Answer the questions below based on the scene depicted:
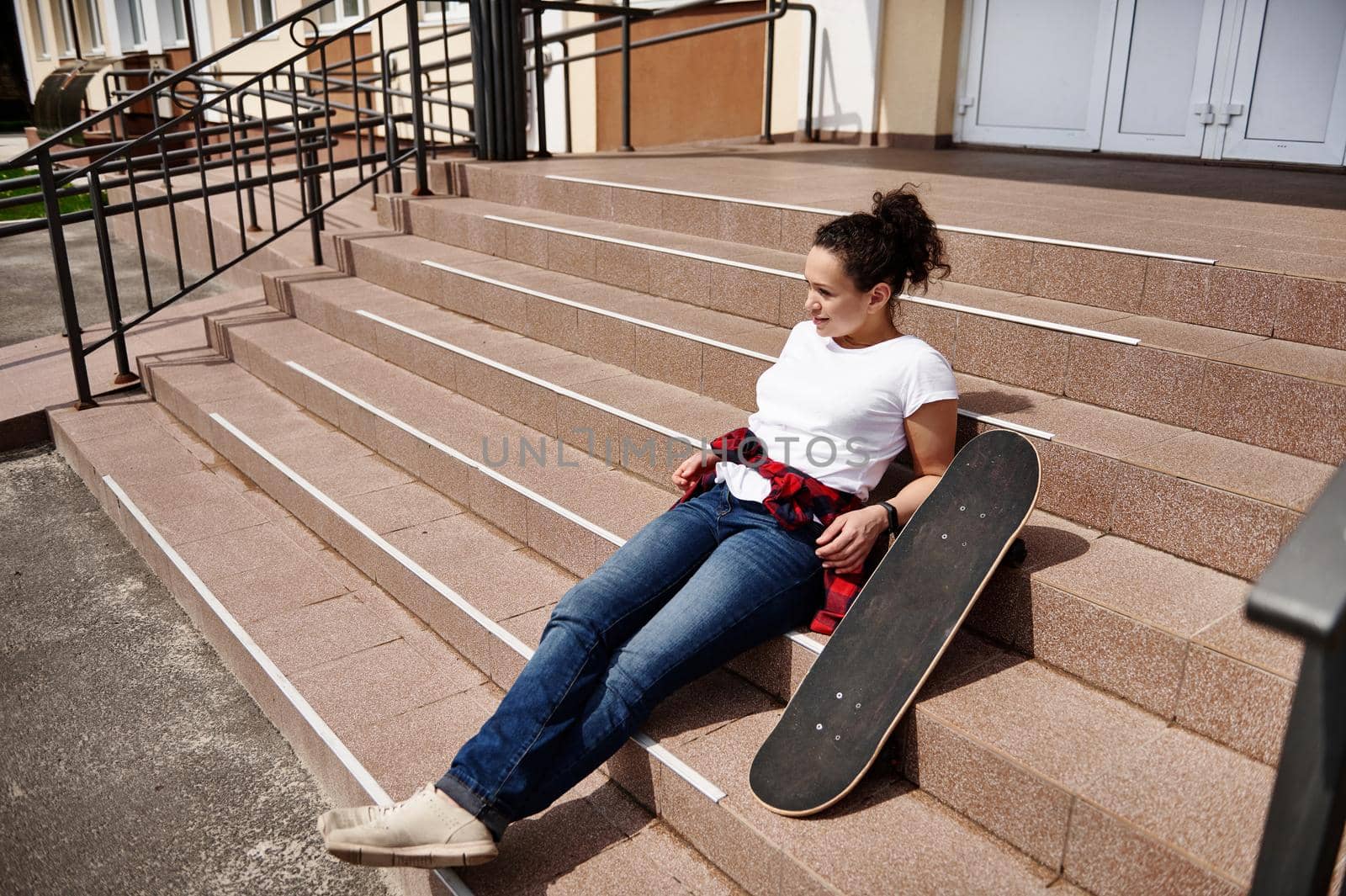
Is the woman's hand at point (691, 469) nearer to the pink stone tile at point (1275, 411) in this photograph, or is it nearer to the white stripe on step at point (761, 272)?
the white stripe on step at point (761, 272)

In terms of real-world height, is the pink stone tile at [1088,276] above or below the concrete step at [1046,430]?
above

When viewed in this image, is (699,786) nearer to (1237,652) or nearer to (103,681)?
(1237,652)

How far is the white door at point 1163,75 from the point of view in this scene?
5859 millimetres

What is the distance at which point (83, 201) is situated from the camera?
12.3 meters

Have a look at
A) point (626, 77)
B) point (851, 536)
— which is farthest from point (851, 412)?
point (626, 77)

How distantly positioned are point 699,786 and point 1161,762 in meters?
0.89

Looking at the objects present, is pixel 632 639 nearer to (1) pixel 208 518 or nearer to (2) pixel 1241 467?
(2) pixel 1241 467

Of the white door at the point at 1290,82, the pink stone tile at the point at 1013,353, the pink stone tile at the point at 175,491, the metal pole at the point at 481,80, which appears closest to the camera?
the pink stone tile at the point at 1013,353

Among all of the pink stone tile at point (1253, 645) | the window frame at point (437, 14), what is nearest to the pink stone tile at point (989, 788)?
the pink stone tile at point (1253, 645)

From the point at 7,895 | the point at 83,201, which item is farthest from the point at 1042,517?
the point at 83,201

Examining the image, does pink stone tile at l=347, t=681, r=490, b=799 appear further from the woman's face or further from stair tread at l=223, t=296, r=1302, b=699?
the woman's face

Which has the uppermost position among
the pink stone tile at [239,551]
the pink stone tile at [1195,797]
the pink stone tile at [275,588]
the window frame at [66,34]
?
the window frame at [66,34]

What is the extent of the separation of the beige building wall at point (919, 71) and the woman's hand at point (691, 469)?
216 inches

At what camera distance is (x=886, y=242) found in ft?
7.98
